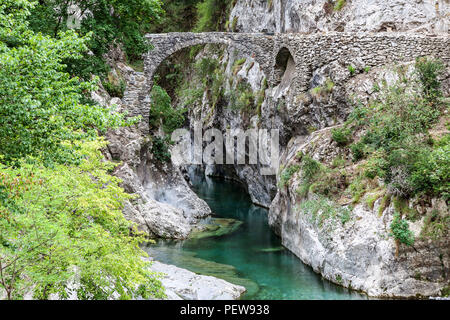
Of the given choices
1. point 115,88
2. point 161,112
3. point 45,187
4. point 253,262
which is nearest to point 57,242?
point 45,187

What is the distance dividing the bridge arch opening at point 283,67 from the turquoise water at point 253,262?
8.01 meters

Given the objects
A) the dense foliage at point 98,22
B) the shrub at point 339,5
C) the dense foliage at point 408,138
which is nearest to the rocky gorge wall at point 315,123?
the shrub at point 339,5

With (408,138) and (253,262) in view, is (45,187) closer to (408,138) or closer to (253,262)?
(253,262)

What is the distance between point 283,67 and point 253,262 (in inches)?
491

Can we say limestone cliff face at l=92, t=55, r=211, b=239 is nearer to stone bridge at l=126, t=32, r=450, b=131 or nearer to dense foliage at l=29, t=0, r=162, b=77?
stone bridge at l=126, t=32, r=450, b=131

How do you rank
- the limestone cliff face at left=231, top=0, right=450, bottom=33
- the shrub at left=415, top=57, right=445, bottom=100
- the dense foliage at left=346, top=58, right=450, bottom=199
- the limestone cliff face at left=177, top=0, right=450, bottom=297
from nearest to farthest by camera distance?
the limestone cliff face at left=177, top=0, right=450, bottom=297 → the dense foliage at left=346, top=58, right=450, bottom=199 → the shrub at left=415, top=57, right=445, bottom=100 → the limestone cliff face at left=231, top=0, right=450, bottom=33

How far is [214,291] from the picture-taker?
11.3 meters

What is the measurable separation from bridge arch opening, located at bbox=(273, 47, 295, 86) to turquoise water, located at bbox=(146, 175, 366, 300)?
26.3ft

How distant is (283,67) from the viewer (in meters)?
23.2

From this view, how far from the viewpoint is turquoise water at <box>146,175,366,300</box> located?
12086mm

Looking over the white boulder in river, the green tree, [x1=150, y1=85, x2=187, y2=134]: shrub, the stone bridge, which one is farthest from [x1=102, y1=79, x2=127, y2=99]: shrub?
the green tree
